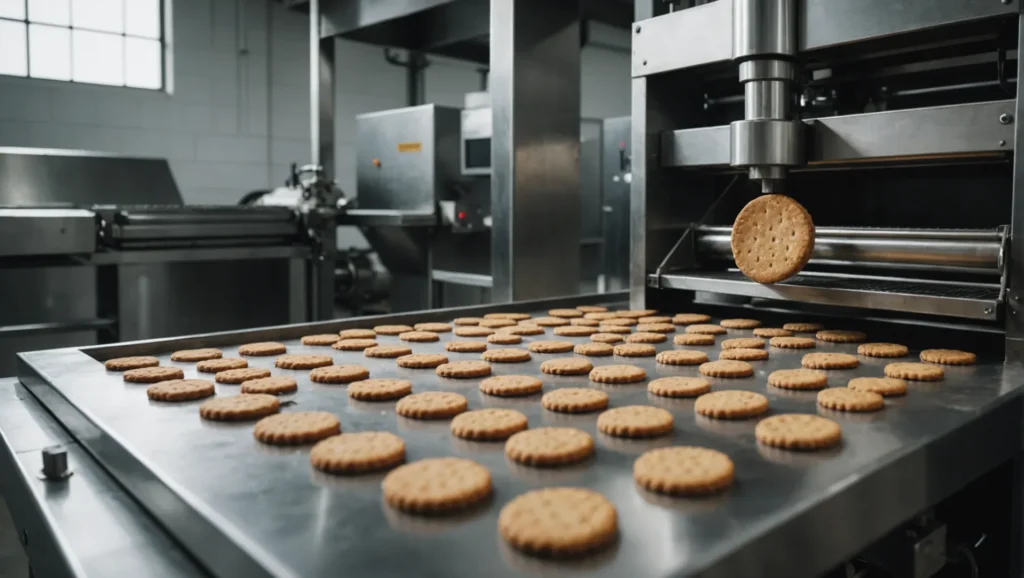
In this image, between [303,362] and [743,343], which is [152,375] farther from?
[743,343]

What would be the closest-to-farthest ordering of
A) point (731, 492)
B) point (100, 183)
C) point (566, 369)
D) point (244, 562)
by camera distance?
1. point (244, 562)
2. point (731, 492)
3. point (566, 369)
4. point (100, 183)

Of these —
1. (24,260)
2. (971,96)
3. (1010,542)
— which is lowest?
(1010,542)

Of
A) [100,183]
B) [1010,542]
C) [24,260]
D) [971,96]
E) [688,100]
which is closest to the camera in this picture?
[1010,542]

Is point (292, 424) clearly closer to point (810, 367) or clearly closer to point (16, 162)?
point (810, 367)

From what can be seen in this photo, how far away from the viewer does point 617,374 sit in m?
1.37

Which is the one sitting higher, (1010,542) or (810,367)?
(810,367)

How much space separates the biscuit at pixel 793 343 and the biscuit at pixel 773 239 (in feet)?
0.52

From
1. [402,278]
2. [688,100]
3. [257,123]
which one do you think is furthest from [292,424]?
Answer: [257,123]

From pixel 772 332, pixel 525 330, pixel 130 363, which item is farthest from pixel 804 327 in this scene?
pixel 130 363

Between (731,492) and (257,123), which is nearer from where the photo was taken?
(731,492)

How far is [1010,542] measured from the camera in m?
1.33

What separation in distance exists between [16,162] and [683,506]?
458 cm

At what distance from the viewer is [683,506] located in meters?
0.79

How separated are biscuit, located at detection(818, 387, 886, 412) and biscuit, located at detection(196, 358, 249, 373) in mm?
1039
